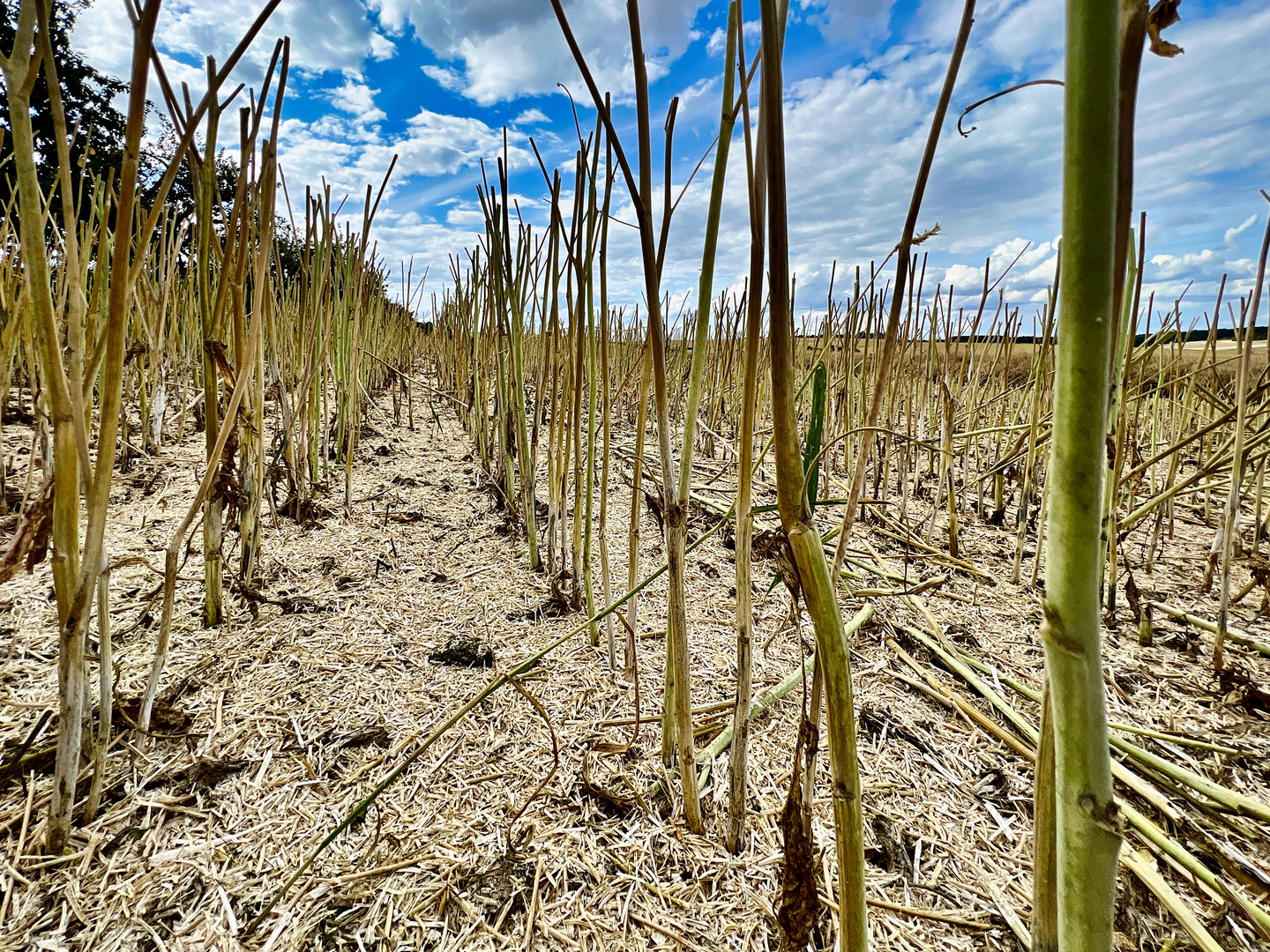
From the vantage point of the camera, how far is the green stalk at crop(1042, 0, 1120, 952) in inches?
7.3

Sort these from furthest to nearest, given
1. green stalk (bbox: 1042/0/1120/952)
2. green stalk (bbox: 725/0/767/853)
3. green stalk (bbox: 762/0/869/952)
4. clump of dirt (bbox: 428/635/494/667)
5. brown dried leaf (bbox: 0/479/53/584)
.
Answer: clump of dirt (bbox: 428/635/494/667) → brown dried leaf (bbox: 0/479/53/584) → green stalk (bbox: 725/0/767/853) → green stalk (bbox: 762/0/869/952) → green stalk (bbox: 1042/0/1120/952)

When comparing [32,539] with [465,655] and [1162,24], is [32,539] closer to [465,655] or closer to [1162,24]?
[465,655]

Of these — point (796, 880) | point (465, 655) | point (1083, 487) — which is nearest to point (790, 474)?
point (1083, 487)

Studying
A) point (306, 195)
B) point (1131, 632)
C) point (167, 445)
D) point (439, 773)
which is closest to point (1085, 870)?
point (439, 773)

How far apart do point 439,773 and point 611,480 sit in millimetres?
1673

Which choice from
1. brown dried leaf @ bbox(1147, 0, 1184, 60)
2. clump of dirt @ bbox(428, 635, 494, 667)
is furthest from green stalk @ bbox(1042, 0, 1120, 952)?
clump of dirt @ bbox(428, 635, 494, 667)

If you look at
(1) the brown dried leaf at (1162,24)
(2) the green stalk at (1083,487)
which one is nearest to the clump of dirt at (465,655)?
(2) the green stalk at (1083,487)

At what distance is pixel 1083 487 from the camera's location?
203 millimetres

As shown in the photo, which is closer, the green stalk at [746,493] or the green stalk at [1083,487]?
the green stalk at [1083,487]

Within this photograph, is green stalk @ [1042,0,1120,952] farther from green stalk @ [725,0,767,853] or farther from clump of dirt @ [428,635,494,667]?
clump of dirt @ [428,635,494,667]

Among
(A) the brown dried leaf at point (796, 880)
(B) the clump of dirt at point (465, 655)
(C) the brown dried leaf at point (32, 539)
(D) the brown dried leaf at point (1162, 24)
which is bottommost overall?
(B) the clump of dirt at point (465, 655)

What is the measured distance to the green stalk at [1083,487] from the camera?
185 mm

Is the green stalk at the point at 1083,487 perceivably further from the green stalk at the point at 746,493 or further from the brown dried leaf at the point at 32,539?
the brown dried leaf at the point at 32,539

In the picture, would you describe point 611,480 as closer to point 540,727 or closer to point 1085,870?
point 540,727
